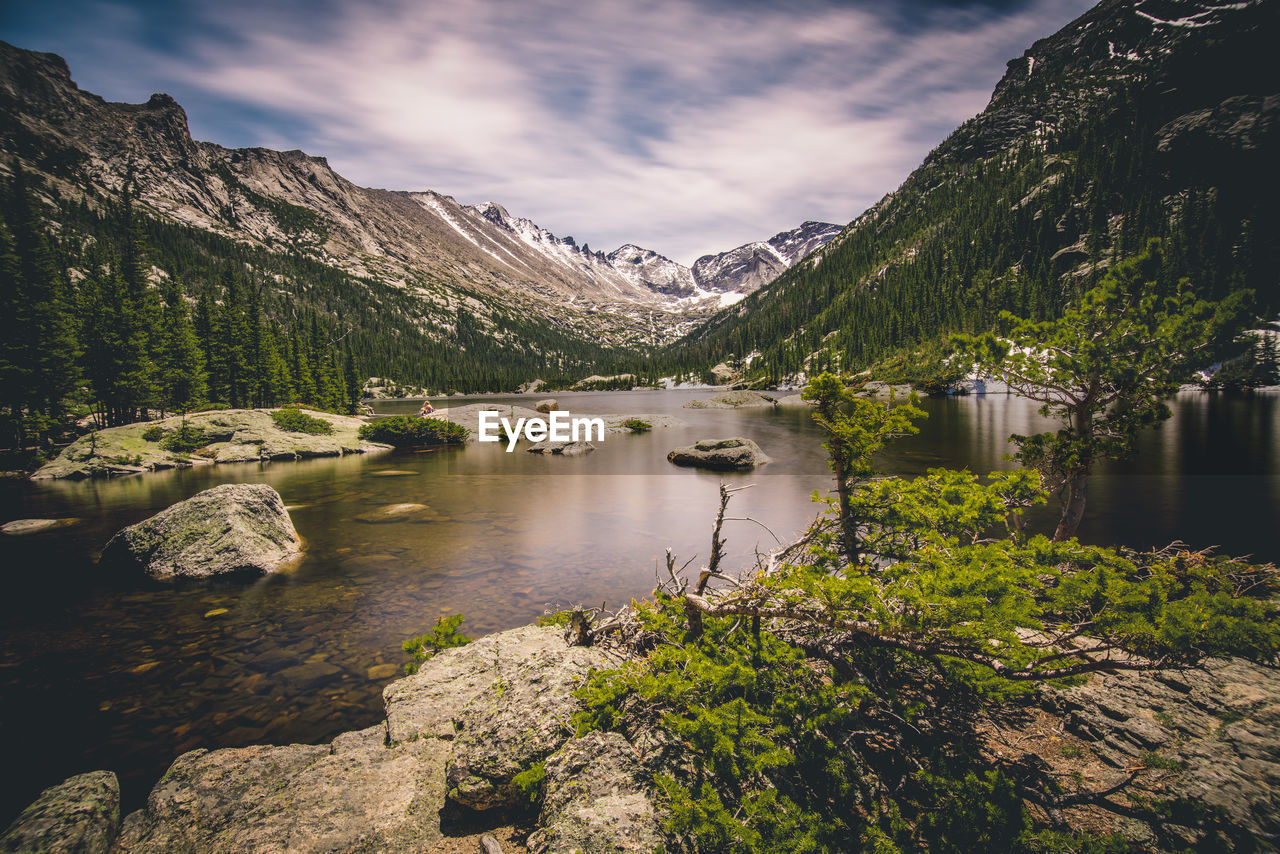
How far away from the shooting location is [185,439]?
97.1 feet

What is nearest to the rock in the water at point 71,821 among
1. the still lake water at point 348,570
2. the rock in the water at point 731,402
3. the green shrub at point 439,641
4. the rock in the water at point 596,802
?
the still lake water at point 348,570

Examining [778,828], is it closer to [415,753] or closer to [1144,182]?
[415,753]

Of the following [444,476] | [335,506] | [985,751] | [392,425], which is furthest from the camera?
[392,425]

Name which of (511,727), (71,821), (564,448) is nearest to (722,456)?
(564,448)

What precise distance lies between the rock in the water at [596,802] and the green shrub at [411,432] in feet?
124

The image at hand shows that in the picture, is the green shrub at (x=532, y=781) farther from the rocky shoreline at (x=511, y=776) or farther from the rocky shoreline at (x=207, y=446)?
the rocky shoreline at (x=207, y=446)

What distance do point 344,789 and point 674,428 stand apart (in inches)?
1661

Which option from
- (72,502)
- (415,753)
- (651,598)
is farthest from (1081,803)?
(72,502)

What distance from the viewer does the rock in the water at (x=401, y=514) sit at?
56.4 feet

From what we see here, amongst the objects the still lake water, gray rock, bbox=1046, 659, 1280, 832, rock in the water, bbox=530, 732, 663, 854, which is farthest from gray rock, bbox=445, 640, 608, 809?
gray rock, bbox=1046, 659, 1280, 832

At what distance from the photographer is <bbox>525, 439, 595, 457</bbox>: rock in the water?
1298 inches

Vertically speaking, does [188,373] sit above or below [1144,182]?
below

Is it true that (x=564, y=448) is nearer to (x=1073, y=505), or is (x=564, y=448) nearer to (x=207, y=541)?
(x=207, y=541)

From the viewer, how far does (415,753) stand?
513 centimetres
